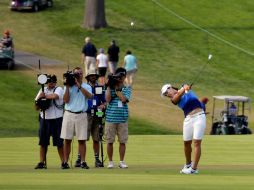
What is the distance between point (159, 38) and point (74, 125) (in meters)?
38.6

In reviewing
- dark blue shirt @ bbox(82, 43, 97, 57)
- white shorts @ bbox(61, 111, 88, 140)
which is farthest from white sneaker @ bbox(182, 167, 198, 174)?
dark blue shirt @ bbox(82, 43, 97, 57)

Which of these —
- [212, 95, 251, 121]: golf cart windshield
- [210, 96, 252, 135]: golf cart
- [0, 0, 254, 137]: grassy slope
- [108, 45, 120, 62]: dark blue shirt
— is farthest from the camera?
[0, 0, 254, 137]: grassy slope

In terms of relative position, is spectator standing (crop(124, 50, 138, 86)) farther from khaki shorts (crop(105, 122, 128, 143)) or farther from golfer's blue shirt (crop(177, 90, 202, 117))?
golfer's blue shirt (crop(177, 90, 202, 117))

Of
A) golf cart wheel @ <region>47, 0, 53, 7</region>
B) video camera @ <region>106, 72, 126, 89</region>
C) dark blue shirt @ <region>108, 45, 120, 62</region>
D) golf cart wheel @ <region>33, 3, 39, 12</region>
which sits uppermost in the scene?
golf cart wheel @ <region>47, 0, 53, 7</region>

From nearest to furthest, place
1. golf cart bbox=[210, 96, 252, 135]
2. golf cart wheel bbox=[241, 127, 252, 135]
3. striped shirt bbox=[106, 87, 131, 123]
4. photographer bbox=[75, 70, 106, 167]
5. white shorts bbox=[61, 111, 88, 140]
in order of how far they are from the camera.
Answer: white shorts bbox=[61, 111, 88, 140] → striped shirt bbox=[106, 87, 131, 123] → photographer bbox=[75, 70, 106, 167] → golf cart bbox=[210, 96, 252, 135] → golf cart wheel bbox=[241, 127, 252, 135]

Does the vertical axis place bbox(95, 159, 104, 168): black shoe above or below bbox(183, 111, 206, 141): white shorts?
below

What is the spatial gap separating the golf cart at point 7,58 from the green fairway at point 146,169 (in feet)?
54.0

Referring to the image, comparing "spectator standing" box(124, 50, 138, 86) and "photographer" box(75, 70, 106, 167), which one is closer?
"photographer" box(75, 70, 106, 167)

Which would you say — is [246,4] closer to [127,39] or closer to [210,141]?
[127,39]

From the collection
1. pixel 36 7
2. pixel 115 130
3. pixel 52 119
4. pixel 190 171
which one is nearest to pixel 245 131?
pixel 115 130

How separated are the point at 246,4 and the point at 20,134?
3488cm

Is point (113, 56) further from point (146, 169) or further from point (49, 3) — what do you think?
point (146, 169)

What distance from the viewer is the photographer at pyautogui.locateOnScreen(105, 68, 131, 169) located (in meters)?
24.0

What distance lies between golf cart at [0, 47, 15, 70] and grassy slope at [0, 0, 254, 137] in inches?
86.2
